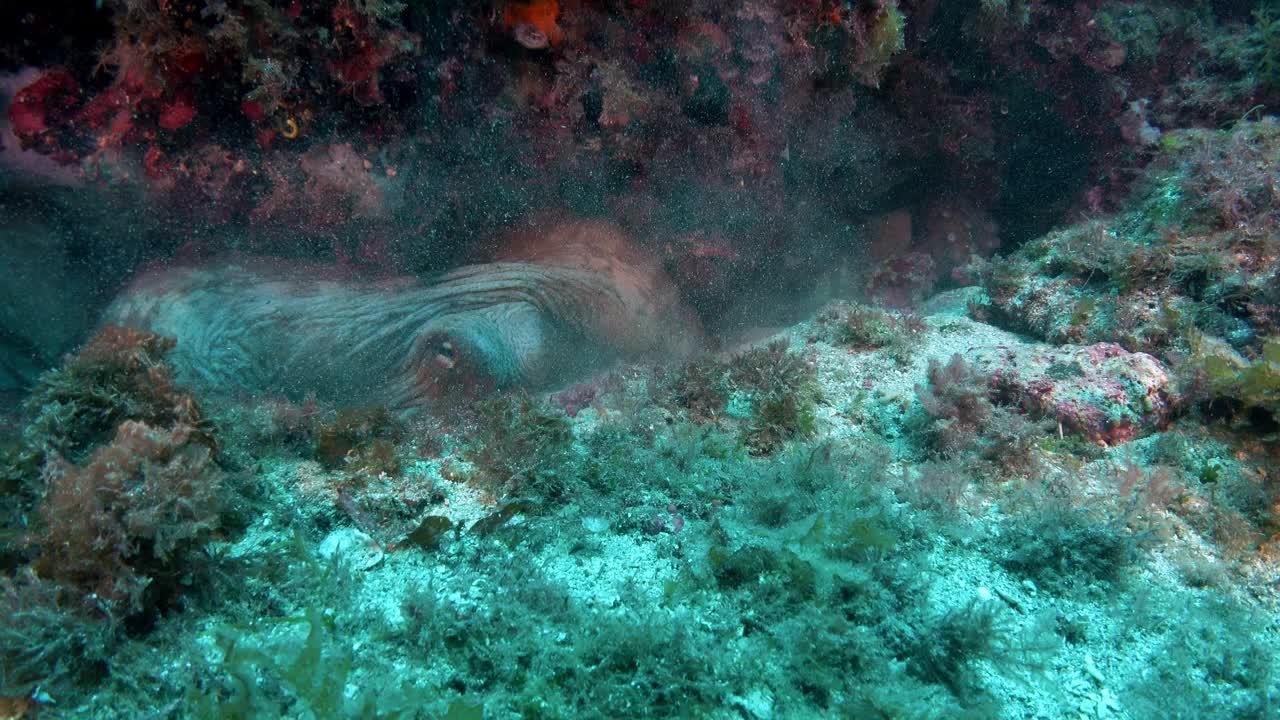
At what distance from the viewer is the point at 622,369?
4.75 metres

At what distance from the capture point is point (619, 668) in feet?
6.26

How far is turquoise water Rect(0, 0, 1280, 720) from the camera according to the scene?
1.98 meters

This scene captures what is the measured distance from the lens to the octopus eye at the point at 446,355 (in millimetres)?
4363

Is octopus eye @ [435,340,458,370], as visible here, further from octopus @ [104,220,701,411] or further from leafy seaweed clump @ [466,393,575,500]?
leafy seaweed clump @ [466,393,575,500]

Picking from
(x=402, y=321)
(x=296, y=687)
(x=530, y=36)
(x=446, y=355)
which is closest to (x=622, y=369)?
(x=446, y=355)

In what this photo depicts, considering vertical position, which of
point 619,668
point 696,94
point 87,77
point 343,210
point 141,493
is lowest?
point 619,668

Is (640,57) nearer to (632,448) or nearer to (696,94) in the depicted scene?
A: (696,94)

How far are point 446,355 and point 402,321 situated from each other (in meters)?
0.56

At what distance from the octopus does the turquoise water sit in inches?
1.3

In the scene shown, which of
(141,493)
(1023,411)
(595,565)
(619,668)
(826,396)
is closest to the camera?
(619,668)

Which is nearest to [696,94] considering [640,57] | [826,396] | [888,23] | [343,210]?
[640,57]

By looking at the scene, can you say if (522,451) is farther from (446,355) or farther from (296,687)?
(446,355)

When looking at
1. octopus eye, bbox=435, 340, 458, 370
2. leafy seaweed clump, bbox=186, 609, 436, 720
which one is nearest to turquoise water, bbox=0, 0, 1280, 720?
leafy seaweed clump, bbox=186, 609, 436, 720

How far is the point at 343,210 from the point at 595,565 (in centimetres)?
347
